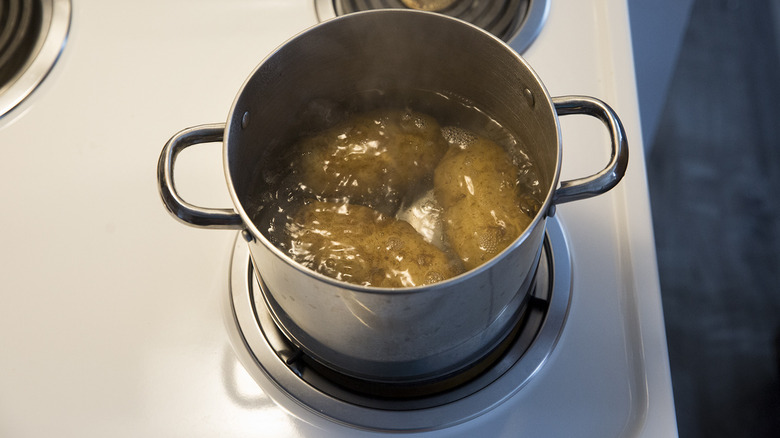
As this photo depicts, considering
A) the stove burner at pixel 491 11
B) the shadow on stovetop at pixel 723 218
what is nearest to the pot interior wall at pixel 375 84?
the stove burner at pixel 491 11

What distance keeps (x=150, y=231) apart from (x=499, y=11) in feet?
1.54

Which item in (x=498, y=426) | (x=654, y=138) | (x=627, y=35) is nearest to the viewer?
(x=498, y=426)

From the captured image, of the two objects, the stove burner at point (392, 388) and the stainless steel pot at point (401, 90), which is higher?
the stainless steel pot at point (401, 90)

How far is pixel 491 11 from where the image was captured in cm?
78

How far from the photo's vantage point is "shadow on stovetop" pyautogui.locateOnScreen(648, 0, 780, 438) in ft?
4.04

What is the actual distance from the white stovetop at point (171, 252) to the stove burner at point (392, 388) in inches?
0.5

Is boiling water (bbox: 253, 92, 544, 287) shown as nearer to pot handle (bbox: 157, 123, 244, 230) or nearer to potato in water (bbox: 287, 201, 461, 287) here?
potato in water (bbox: 287, 201, 461, 287)

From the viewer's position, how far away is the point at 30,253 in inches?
26.0

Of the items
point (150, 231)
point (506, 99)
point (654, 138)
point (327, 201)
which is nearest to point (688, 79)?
point (654, 138)

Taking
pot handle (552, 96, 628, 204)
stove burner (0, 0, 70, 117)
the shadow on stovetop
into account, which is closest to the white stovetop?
stove burner (0, 0, 70, 117)

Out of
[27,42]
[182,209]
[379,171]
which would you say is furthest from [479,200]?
[27,42]

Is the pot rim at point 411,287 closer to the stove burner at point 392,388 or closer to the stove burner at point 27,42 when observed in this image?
the stove burner at point 392,388

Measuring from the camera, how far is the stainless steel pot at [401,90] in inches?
18.6

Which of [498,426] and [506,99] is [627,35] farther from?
[498,426]
